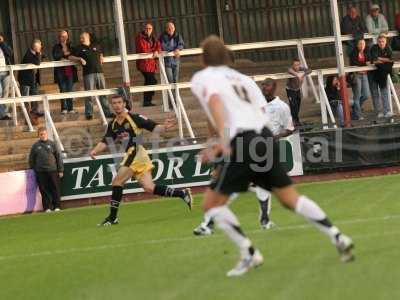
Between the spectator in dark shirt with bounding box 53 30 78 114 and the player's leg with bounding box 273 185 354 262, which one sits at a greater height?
the spectator in dark shirt with bounding box 53 30 78 114

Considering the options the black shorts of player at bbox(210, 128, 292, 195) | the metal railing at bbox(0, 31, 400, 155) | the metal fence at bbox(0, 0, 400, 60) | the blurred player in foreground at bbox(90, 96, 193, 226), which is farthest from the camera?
the metal fence at bbox(0, 0, 400, 60)

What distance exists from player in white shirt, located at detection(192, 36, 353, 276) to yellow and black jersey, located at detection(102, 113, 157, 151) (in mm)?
7022

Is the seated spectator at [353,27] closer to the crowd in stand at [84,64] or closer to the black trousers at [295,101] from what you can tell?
the black trousers at [295,101]

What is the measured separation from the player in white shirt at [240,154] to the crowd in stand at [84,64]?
1564 centimetres

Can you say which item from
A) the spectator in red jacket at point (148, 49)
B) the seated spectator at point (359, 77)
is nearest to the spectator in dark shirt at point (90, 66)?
the spectator in red jacket at point (148, 49)

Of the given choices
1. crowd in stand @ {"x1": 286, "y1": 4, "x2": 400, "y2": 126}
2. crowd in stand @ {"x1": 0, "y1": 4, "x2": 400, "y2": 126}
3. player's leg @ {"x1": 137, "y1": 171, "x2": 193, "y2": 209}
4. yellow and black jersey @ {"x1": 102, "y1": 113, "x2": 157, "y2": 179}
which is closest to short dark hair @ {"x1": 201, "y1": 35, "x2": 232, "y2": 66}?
yellow and black jersey @ {"x1": 102, "y1": 113, "x2": 157, "y2": 179}

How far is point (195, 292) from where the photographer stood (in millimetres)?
9938

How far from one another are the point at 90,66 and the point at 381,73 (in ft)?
21.5

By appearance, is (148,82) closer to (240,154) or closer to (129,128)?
(129,128)

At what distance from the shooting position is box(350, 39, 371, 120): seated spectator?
A: 2645 centimetres

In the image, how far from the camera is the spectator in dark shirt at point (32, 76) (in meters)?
26.6

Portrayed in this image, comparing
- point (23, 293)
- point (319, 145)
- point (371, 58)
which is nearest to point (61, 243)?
point (23, 293)

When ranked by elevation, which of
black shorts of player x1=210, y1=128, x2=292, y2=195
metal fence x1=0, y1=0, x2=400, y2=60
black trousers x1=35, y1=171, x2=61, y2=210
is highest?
metal fence x1=0, y1=0, x2=400, y2=60

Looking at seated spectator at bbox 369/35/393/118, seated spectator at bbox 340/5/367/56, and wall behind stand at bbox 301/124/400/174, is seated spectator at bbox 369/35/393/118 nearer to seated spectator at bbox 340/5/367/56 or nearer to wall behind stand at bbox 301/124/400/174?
seated spectator at bbox 340/5/367/56
